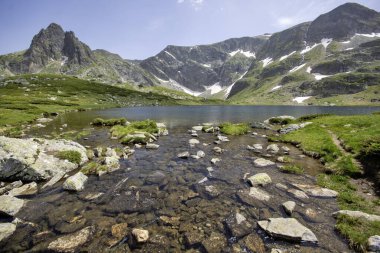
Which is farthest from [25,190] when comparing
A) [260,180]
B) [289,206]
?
[289,206]

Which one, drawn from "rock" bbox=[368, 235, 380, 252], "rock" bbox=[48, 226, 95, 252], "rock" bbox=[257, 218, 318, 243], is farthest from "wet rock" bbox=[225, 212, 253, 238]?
"rock" bbox=[48, 226, 95, 252]

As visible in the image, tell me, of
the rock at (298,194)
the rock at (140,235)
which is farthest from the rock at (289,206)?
the rock at (140,235)

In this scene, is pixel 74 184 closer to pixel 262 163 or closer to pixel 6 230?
pixel 6 230

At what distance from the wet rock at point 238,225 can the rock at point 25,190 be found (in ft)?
45.6

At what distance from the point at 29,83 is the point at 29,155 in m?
216

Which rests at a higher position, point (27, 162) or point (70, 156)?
point (27, 162)

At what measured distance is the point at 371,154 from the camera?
17359 millimetres

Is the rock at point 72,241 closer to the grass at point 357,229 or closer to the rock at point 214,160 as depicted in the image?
the grass at point 357,229

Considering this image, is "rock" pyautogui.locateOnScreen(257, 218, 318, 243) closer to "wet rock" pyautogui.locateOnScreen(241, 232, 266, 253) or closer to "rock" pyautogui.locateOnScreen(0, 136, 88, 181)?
"wet rock" pyautogui.locateOnScreen(241, 232, 266, 253)

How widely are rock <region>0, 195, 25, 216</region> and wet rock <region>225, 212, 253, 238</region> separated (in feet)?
41.2

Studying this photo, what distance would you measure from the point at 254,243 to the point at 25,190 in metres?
16.1

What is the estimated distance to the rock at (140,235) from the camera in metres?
9.61

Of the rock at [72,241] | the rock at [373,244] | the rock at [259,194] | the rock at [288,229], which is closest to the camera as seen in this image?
the rock at [373,244]

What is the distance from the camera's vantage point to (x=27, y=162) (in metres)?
16.4
